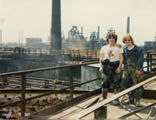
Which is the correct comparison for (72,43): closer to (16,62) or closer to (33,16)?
(33,16)

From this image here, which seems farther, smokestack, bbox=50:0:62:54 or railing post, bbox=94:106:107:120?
smokestack, bbox=50:0:62:54

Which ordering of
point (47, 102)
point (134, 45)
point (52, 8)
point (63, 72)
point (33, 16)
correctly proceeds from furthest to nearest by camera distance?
point (33, 16) → point (52, 8) → point (63, 72) → point (47, 102) → point (134, 45)

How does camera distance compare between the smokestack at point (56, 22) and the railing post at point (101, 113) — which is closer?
the railing post at point (101, 113)

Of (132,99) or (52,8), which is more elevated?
(52,8)

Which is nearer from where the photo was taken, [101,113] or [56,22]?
[101,113]

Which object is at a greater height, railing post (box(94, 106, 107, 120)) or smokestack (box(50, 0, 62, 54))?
smokestack (box(50, 0, 62, 54))

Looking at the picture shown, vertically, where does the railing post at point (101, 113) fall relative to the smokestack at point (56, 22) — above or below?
below

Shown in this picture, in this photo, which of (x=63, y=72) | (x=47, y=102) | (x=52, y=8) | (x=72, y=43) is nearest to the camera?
(x=47, y=102)

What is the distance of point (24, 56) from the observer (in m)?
26.5

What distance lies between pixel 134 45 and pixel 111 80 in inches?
31.1

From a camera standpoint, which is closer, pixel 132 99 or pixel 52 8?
pixel 132 99

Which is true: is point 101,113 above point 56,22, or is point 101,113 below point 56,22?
below

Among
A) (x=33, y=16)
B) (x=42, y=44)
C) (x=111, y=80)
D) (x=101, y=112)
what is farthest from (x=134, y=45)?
(x=42, y=44)

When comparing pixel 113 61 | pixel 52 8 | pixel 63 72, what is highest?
pixel 52 8
